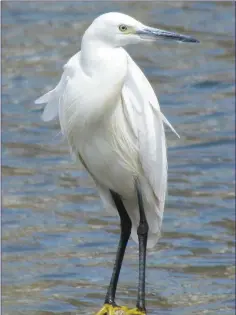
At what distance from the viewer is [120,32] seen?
248 inches

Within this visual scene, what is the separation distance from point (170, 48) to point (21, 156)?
3611mm

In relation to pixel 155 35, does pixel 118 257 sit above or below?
below

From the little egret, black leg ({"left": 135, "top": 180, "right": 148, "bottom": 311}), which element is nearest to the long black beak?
the little egret

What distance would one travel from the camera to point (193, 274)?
404 inches

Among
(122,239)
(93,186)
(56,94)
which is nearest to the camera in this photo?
(56,94)

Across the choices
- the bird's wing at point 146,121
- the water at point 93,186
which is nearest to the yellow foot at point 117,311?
the bird's wing at point 146,121

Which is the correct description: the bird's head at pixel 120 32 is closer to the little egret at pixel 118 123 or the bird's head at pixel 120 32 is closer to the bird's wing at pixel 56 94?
the little egret at pixel 118 123

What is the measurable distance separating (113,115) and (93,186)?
5290 millimetres

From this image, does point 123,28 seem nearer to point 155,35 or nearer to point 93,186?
point 155,35

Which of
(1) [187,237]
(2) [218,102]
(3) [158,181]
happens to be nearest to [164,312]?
(1) [187,237]

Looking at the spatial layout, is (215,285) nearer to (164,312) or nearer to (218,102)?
(164,312)

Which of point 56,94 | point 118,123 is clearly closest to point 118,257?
point 118,123

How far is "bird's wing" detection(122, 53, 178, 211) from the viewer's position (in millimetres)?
6617

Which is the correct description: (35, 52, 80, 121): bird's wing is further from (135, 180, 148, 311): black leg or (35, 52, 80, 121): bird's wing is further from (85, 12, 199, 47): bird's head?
(135, 180, 148, 311): black leg
